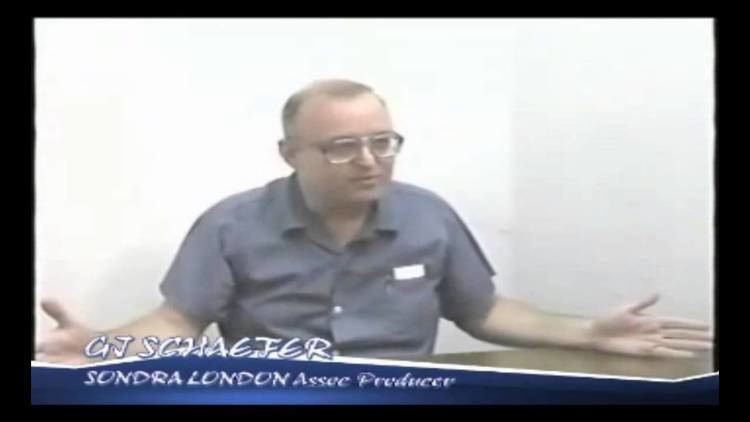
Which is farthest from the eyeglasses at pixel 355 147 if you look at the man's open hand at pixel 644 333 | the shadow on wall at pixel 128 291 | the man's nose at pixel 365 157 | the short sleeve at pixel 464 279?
the man's open hand at pixel 644 333

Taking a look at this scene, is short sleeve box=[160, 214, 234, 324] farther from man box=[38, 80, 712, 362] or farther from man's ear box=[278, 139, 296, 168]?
man's ear box=[278, 139, 296, 168]

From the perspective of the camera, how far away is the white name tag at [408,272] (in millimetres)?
1829

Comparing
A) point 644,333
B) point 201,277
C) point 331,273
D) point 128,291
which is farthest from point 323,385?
point 644,333

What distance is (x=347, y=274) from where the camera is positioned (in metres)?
1.83

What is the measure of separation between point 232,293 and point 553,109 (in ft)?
2.62

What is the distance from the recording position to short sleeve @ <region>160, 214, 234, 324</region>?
1.82 metres

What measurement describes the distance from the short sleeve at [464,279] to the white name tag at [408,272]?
0.18 feet

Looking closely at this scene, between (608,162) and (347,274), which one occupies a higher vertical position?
(608,162)

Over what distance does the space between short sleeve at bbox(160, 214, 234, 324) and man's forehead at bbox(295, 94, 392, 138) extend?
0.30 m

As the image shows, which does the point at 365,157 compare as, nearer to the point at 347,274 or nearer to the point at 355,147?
the point at 355,147

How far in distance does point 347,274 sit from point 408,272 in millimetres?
131

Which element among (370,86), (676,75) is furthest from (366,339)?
(676,75)

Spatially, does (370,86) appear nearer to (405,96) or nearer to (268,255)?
(405,96)

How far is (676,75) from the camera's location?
1839 millimetres
